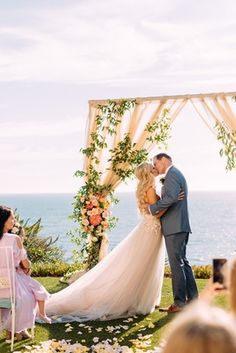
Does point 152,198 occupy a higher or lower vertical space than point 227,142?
lower

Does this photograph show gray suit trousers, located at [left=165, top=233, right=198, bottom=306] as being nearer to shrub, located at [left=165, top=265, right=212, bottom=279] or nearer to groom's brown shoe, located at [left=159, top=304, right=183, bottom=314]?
groom's brown shoe, located at [left=159, top=304, right=183, bottom=314]

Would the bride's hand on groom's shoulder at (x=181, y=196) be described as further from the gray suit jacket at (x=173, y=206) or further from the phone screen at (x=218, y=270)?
the phone screen at (x=218, y=270)

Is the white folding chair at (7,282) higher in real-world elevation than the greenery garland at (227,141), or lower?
lower

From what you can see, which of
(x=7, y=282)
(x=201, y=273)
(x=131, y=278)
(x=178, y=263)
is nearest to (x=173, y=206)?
(x=178, y=263)

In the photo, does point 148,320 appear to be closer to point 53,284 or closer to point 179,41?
point 53,284

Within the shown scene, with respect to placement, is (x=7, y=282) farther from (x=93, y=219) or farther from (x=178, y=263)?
(x=93, y=219)

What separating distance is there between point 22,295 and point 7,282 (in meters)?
0.21

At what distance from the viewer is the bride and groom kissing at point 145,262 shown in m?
6.61

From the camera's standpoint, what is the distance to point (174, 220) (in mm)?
6602

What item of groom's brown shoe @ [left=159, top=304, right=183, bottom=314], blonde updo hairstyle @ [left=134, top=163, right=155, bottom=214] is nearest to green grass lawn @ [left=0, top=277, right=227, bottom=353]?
groom's brown shoe @ [left=159, top=304, right=183, bottom=314]

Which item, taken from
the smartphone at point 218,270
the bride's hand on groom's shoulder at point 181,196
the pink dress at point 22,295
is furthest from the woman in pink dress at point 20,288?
the smartphone at point 218,270

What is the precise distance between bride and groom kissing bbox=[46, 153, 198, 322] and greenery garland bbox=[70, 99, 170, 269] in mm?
1537

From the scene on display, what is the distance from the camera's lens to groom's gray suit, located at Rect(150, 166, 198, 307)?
21.6 ft

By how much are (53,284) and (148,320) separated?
2.45m
